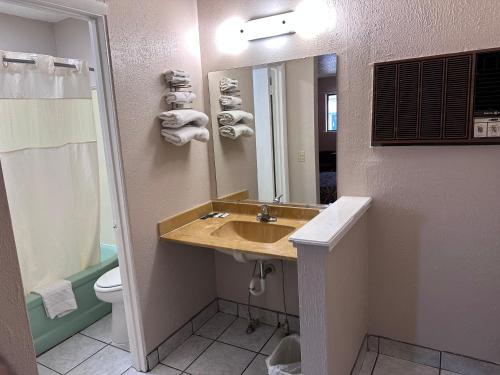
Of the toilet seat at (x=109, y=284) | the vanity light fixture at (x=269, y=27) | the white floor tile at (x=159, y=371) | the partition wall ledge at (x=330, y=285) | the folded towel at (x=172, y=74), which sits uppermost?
the vanity light fixture at (x=269, y=27)

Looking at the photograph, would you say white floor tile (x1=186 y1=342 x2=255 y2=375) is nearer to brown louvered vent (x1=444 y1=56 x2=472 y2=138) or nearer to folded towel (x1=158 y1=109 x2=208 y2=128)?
folded towel (x1=158 y1=109 x2=208 y2=128)

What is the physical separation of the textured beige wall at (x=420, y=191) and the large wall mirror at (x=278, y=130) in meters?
0.08

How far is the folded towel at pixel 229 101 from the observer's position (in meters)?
2.36

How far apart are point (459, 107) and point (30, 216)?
108 inches

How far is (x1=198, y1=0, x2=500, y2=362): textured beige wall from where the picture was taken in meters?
1.75

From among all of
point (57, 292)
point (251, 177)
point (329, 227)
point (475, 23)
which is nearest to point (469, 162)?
point (475, 23)

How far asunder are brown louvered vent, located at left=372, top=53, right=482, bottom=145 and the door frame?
1384mm

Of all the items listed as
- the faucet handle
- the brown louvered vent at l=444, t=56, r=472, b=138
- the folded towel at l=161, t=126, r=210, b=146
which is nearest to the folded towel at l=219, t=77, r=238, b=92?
the folded towel at l=161, t=126, r=210, b=146

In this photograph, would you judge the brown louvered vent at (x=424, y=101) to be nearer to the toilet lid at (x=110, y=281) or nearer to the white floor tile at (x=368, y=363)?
the white floor tile at (x=368, y=363)

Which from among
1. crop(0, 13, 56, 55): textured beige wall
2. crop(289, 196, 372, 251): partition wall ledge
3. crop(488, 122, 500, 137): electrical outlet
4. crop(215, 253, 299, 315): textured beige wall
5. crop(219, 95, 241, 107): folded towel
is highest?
crop(0, 13, 56, 55): textured beige wall

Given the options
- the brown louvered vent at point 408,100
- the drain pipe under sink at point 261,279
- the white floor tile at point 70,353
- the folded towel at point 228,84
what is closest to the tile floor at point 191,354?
the white floor tile at point 70,353

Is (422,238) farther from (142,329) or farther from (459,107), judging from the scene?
(142,329)

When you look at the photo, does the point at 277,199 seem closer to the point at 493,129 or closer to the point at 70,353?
the point at 493,129

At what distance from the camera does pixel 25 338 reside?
69cm
